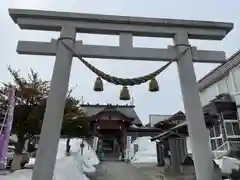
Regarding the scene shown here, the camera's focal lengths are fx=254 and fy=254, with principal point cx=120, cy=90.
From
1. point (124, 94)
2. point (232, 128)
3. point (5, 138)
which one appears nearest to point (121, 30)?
point (124, 94)

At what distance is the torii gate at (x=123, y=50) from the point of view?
5125mm

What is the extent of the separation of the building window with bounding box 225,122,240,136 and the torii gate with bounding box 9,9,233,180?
9.89 meters

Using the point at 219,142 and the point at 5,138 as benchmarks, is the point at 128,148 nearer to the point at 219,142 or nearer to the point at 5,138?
the point at 219,142

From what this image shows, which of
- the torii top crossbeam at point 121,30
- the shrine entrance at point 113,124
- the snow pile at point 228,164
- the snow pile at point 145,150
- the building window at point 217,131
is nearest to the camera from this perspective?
the torii top crossbeam at point 121,30

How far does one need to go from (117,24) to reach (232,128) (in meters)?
11.5

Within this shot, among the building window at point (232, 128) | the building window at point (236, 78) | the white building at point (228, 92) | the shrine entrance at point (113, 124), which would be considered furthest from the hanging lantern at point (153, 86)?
the shrine entrance at point (113, 124)

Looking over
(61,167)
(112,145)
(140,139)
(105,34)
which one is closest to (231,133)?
(61,167)

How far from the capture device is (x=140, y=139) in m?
29.3

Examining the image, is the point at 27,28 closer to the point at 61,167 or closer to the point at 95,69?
the point at 95,69

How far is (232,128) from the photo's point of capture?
14.6 metres

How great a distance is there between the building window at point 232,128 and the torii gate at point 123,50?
989cm

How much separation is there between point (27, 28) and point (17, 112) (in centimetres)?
748

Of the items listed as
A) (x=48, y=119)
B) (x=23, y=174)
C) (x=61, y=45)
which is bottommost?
(x=23, y=174)

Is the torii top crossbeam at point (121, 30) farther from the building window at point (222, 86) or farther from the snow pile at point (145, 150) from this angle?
the snow pile at point (145, 150)
